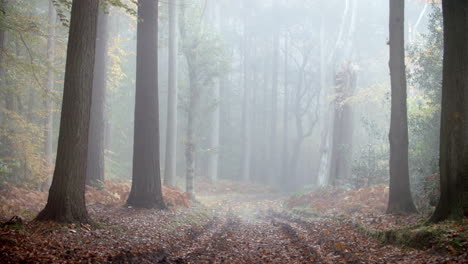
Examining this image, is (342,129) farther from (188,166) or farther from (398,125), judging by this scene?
(398,125)

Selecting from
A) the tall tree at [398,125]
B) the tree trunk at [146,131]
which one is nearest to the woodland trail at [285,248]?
the tall tree at [398,125]

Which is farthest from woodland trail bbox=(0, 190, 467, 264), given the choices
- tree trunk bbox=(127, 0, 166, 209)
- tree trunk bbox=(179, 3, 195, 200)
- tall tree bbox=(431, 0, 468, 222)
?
tree trunk bbox=(179, 3, 195, 200)

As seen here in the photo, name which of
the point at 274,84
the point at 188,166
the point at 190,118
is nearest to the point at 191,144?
the point at 188,166

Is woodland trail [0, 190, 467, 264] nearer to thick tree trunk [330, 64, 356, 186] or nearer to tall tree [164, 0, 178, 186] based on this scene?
thick tree trunk [330, 64, 356, 186]

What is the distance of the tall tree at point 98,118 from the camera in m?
14.5

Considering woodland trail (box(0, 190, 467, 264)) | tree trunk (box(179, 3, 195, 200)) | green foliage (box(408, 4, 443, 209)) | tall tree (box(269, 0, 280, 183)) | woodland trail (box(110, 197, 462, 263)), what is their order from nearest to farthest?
woodland trail (box(0, 190, 467, 264)) → woodland trail (box(110, 197, 462, 263)) → green foliage (box(408, 4, 443, 209)) → tree trunk (box(179, 3, 195, 200)) → tall tree (box(269, 0, 280, 183))

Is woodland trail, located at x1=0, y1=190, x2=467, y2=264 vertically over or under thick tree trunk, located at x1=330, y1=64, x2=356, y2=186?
under

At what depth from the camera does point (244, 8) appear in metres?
40.4

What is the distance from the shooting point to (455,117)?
689cm

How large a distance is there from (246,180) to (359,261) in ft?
103

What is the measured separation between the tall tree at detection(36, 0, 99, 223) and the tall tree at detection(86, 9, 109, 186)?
644 cm

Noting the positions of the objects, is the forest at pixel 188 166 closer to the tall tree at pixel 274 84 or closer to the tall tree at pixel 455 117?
the tall tree at pixel 455 117

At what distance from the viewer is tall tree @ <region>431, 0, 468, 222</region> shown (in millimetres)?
6805

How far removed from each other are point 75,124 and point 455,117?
690 cm
